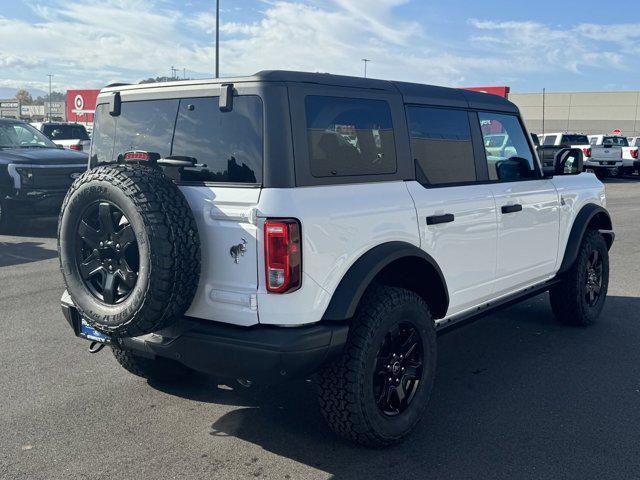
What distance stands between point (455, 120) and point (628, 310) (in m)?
3.39

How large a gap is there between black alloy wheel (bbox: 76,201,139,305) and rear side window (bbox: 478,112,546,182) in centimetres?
257

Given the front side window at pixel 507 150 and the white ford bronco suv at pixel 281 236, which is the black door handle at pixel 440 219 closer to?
the white ford bronco suv at pixel 281 236

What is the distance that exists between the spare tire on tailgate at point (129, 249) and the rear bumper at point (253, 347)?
15 centimetres

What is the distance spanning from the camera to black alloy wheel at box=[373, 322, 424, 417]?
357 cm

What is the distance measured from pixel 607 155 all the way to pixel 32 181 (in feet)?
75.9

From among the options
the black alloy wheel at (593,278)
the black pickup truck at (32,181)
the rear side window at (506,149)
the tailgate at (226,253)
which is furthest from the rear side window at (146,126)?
the black pickup truck at (32,181)

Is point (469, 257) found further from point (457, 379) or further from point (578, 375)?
point (578, 375)

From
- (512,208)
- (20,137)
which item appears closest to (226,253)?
(512,208)

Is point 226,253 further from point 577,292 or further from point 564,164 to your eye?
point 577,292

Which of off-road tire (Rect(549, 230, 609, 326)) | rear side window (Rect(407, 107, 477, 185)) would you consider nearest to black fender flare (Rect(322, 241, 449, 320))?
rear side window (Rect(407, 107, 477, 185))

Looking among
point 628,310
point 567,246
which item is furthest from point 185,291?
point 628,310

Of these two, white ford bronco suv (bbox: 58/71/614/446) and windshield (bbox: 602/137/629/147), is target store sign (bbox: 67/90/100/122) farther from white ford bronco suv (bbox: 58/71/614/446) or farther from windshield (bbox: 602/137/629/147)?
white ford bronco suv (bbox: 58/71/614/446)

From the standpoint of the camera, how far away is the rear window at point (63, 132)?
18.6m

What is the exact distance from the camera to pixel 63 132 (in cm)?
1884
